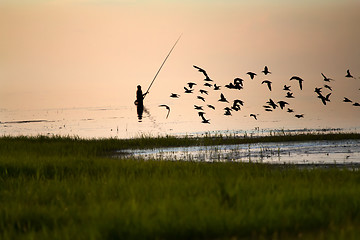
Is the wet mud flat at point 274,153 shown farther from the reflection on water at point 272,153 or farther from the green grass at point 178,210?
the green grass at point 178,210

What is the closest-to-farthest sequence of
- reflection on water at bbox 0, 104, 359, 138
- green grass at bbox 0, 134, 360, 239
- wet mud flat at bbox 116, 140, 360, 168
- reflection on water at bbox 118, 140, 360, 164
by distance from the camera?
green grass at bbox 0, 134, 360, 239
wet mud flat at bbox 116, 140, 360, 168
reflection on water at bbox 118, 140, 360, 164
reflection on water at bbox 0, 104, 359, 138

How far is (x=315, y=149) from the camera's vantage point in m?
27.8

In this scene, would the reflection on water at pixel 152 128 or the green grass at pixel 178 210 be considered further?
the reflection on water at pixel 152 128

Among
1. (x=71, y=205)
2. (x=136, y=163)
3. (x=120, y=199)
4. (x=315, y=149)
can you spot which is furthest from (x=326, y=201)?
(x=315, y=149)

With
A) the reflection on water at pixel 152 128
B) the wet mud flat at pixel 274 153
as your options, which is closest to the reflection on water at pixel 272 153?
the wet mud flat at pixel 274 153

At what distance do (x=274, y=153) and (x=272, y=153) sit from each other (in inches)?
4.3

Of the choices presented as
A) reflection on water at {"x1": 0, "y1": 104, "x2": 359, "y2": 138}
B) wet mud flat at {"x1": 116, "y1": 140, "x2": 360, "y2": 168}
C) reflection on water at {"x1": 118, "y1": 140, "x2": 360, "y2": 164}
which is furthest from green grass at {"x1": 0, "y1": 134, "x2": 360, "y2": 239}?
reflection on water at {"x1": 0, "y1": 104, "x2": 359, "y2": 138}

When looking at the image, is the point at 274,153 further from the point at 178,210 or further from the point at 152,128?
the point at 152,128

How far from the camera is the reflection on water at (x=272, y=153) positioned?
2321 centimetres

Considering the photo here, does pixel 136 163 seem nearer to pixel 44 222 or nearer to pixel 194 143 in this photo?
pixel 44 222

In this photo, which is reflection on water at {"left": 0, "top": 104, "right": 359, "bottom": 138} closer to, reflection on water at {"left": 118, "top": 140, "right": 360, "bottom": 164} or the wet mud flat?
the wet mud flat

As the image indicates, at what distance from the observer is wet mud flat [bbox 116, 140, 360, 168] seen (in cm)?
2269

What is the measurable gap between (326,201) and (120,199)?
388cm

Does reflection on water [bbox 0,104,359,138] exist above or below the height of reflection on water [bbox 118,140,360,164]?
above
